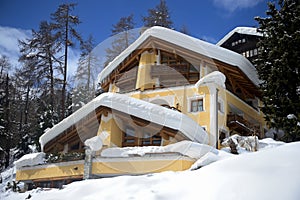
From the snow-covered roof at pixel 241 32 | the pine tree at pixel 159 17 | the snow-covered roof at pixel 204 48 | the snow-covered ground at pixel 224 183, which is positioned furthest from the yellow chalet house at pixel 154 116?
the pine tree at pixel 159 17

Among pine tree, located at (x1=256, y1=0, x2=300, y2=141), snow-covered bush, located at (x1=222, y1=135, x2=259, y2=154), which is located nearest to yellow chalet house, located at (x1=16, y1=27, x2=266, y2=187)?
snow-covered bush, located at (x1=222, y1=135, x2=259, y2=154)

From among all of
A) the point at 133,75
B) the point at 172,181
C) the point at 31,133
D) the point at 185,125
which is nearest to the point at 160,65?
the point at 133,75

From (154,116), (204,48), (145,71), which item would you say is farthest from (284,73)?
(145,71)

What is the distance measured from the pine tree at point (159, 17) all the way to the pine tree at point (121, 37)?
1732 mm

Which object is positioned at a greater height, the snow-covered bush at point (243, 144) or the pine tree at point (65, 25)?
the pine tree at point (65, 25)

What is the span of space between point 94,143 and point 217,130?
6.96 meters

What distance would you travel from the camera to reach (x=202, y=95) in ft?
63.6

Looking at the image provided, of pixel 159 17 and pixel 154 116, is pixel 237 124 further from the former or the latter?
pixel 159 17

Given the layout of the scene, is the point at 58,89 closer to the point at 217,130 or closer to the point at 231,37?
the point at 217,130

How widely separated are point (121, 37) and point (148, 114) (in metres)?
18.5

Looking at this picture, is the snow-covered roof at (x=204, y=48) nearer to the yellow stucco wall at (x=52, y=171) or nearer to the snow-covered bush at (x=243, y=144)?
the snow-covered bush at (x=243, y=144)

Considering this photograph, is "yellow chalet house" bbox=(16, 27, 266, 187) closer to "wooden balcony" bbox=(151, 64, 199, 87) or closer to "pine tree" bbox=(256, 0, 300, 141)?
"wooden balcony" bbox=(151, 64, 199, 87)

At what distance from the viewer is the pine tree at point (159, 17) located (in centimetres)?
3634

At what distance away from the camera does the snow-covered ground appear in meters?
4.48
